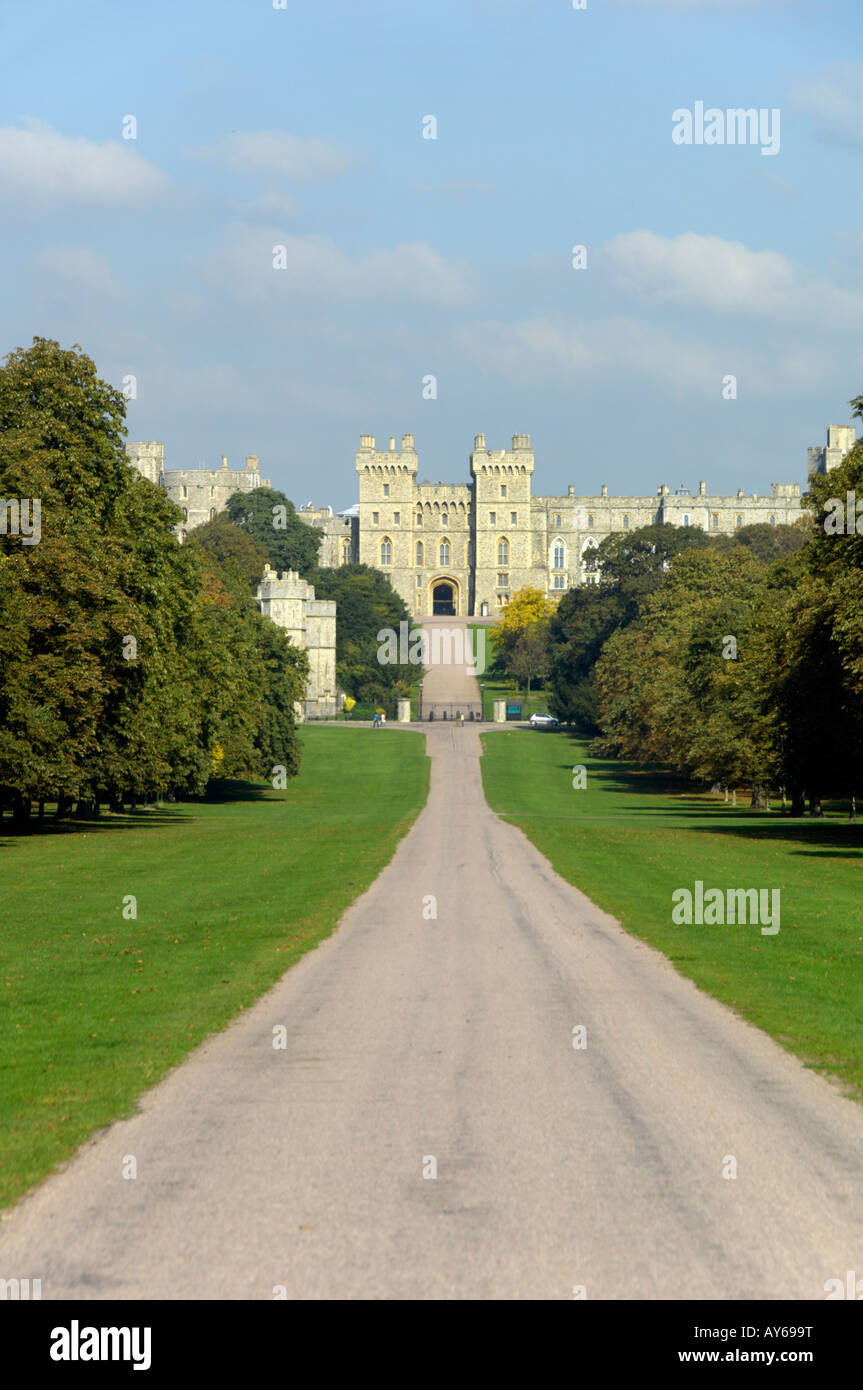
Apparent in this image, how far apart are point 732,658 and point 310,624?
57.6 meters

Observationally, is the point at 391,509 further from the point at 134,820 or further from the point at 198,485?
the point at 134,820

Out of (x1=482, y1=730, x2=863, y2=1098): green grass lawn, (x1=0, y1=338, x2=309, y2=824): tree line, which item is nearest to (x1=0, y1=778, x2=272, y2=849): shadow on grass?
(x1=0, y1=338, x2=309, y2=824): tree line

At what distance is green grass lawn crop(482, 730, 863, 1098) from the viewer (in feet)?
46.1

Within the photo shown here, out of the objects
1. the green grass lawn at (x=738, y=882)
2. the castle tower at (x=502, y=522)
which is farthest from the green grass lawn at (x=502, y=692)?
the green grass lawn at (x=738, y=882)

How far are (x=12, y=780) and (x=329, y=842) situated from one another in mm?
8701

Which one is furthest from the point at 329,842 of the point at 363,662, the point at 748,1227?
the point at 363,662

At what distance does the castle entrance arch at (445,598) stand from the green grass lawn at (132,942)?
124m

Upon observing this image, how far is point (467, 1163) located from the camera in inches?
338

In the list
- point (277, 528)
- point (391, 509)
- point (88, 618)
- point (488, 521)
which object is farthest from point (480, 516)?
point (88, 618)

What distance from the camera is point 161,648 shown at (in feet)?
139

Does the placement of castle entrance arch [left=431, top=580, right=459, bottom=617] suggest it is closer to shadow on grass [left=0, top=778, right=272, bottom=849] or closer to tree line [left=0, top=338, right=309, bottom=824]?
shadow on grass [left=0, top=778, right=272, bottom=849]
